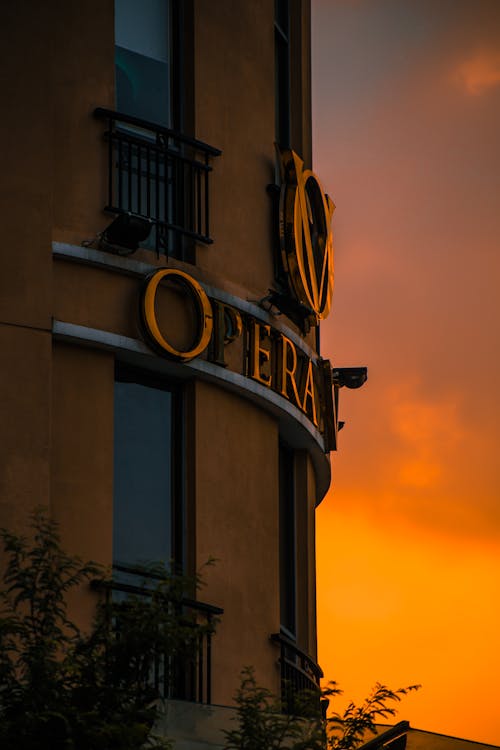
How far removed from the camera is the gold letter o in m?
23.0

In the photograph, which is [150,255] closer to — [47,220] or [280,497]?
[47,220]

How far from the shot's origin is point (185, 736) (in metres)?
21.9

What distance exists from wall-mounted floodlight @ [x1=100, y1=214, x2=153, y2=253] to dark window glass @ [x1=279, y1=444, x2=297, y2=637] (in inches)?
198

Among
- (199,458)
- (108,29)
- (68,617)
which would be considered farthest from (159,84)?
(68,617)

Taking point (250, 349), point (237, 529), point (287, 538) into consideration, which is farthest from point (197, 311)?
point (287, 538)

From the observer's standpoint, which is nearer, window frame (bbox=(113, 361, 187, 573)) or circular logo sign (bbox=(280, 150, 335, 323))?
window frame (bbox=(113, 361, 187, 573))

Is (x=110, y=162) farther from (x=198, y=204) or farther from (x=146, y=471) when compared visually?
(x=146, y=471)

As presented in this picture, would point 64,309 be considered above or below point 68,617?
above

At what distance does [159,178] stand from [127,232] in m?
1.91

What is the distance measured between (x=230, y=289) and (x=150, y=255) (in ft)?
4.69

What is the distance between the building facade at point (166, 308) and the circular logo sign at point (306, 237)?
0.13ft

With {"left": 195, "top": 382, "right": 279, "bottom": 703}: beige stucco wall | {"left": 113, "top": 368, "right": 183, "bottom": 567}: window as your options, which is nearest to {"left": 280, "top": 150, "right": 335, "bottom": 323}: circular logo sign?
{"left": 195, "top": 382, "right": 279, "bottom": 703}: beige stucco wall

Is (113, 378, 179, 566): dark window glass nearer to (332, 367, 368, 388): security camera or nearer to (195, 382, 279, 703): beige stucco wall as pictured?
(195, 382, 279, 703): beige stucco wall

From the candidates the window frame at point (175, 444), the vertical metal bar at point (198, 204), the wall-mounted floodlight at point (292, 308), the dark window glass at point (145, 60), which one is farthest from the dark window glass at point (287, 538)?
the dark window glass at point (145, 60)
